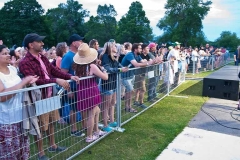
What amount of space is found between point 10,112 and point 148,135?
2.70 meters

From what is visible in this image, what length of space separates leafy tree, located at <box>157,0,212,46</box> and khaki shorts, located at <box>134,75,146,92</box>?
4332 centimetres

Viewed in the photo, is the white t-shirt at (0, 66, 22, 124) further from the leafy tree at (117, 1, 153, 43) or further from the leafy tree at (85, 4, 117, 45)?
the leafy tree at (85, 4, 117, 45)

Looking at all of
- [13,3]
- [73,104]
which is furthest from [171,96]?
[13,3]

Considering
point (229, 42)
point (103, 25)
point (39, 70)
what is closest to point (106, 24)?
point (103, 25)

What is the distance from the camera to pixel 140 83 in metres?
5.67

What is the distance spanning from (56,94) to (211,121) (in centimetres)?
381

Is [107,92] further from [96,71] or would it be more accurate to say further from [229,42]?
[229,42]

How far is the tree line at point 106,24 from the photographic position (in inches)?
1836

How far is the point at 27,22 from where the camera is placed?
160 feet

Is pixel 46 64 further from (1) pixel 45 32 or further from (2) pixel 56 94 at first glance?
(1) pixel 45 32

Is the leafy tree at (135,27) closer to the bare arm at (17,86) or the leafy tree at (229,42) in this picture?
the leafy tree at (229,42)

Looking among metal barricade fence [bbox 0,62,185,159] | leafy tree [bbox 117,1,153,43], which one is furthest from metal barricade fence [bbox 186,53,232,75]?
leafy tree [bbox 117,1,153,43]

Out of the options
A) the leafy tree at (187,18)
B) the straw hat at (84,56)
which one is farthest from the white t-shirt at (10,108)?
the leafy tree at (187,18)

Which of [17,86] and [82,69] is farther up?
[82,69]
